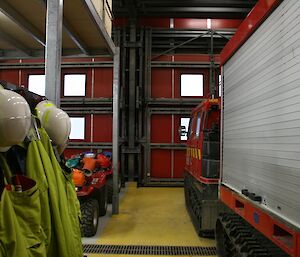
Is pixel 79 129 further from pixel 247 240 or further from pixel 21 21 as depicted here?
pixel 247 240

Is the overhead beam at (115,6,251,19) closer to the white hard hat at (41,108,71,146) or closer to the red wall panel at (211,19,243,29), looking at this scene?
the red wall panel at (211,19,243,29)

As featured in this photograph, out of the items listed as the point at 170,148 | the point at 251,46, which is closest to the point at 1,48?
the point at 251,46

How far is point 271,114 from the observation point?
7.76 ft

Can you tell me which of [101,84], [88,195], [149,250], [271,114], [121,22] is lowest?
[149,250]

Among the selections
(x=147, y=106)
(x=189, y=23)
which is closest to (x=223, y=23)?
(x=189, y=23)

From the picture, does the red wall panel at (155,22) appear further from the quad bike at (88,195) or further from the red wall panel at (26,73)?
the quad bike at (88,195)

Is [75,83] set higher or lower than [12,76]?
lower

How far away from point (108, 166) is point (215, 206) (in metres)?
3.18

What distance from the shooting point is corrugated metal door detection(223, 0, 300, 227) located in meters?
2.00

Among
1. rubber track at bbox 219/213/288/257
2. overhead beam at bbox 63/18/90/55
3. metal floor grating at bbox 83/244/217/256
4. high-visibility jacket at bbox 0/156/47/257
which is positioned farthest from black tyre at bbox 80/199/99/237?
high-visibility jacket at bbox 0/156/47/257

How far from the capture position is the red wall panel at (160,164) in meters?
11.6

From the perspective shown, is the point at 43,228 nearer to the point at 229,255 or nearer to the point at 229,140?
the point at 229,140

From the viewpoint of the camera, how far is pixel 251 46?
288 centimetres

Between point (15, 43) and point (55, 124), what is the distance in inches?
136
